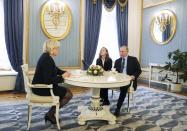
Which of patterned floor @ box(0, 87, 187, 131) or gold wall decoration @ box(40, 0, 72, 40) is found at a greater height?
gold wall decoration @ box(40, 0, 72, 40)

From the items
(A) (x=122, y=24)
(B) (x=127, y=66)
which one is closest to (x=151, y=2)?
(A) (x=122, y=24)

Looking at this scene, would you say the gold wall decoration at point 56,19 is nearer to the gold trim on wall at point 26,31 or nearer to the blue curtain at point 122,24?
the gold trim on wall at point 26,31

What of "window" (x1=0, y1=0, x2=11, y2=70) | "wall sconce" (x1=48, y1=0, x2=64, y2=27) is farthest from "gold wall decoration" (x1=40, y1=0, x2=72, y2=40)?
"window" (x1=0, y1=0, x2=11, y2=70)

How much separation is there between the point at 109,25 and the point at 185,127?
4.51 m

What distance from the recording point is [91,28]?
6.86m

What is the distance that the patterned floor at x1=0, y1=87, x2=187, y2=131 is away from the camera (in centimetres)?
340

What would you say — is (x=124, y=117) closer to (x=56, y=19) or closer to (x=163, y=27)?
(x=56, y=19)

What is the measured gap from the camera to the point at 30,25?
6016 mm

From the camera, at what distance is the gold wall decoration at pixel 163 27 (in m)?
6.76

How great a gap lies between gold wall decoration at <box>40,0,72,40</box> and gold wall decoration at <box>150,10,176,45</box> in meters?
2.79

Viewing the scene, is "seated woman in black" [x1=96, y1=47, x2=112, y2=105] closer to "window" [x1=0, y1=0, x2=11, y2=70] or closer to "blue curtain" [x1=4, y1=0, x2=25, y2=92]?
"blue curtain" [x1=4, y1=0, x2=25, y2=92]

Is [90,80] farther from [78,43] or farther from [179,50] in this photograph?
[179,50]

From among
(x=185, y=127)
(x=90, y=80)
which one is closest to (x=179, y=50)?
(x=185, y=127)

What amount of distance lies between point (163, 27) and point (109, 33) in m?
1.67
